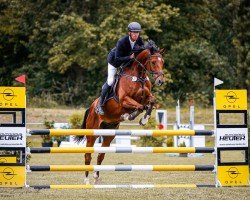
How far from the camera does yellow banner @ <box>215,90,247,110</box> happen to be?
966cm

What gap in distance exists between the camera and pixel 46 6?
35.9 metres

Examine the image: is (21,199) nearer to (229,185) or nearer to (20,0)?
(229,185)

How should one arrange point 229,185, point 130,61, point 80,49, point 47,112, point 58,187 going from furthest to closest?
point 80,49 < point 47,112 < point 130,61 < point 229,185 < point 58,187

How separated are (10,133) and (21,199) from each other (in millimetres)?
1122

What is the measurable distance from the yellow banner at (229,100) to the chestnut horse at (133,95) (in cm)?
120

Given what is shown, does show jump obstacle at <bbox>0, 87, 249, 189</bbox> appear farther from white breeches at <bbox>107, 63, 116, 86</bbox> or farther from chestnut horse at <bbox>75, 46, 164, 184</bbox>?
white breeches at <bbox>107, 63, 116, 86</bbox>

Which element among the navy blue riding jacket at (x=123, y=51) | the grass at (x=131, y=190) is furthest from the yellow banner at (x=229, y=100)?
the navy blue riding jacket at (x=123, y=51)

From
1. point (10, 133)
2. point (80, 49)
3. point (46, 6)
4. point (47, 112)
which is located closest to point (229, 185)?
point (10, 133)

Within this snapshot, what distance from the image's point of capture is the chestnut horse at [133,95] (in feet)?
35.6

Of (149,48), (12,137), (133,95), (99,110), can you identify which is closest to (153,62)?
(149,48)

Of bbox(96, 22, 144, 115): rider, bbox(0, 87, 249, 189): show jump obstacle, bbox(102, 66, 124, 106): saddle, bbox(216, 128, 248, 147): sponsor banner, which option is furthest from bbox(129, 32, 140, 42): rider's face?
bbox(216, 128, 248, 147): sponsor banner

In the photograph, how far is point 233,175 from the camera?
9719mm

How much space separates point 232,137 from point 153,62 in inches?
66.7

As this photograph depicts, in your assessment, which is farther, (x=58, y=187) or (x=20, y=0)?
(x=20, y=0)
